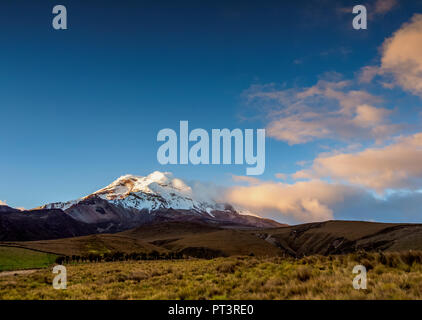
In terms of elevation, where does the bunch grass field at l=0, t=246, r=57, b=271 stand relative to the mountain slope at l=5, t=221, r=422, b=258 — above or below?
above

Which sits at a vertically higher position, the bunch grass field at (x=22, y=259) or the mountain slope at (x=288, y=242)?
the bunch grass field at (x=22, y=259)

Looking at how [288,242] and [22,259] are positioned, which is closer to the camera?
[22,259]

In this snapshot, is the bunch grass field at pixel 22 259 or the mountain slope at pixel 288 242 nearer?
the bunch grass field at pixel 22 259

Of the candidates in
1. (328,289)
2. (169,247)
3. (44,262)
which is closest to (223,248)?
(169,247)

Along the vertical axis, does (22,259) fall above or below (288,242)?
above

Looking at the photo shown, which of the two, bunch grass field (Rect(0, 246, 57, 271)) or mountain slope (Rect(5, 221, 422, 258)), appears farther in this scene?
mountain slope (Rect(5, 221, 422, 258))
